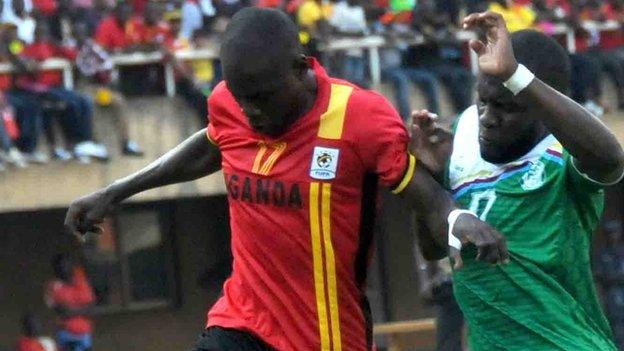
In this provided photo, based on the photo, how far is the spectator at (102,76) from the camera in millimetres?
17438

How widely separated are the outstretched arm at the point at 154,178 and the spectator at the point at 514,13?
13222 millimetres

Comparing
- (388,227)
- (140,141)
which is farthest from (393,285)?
(140,141)

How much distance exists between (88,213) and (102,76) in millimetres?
11248

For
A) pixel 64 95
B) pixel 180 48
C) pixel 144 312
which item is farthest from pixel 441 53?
pixel 144 312

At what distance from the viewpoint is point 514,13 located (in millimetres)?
20172

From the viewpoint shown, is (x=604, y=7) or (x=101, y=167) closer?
(x=101, y=167)

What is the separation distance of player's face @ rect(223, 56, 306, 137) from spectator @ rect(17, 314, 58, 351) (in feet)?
42.8

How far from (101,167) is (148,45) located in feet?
4.40

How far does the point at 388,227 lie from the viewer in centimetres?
2380

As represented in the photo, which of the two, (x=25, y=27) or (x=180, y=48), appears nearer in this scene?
(x=25, y=27)

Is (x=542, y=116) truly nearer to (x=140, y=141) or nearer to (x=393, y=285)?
(x=140, y=141)

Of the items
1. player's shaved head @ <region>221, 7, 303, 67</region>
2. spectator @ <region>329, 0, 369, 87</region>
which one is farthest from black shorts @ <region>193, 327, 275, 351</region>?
spectator @ <region>329, 0, 369, 87</region>

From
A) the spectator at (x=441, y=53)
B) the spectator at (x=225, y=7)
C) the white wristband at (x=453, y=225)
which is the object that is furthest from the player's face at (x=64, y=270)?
the white wristband at (x=453, y=225)

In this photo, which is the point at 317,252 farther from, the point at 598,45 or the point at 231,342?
the point at 598,45
